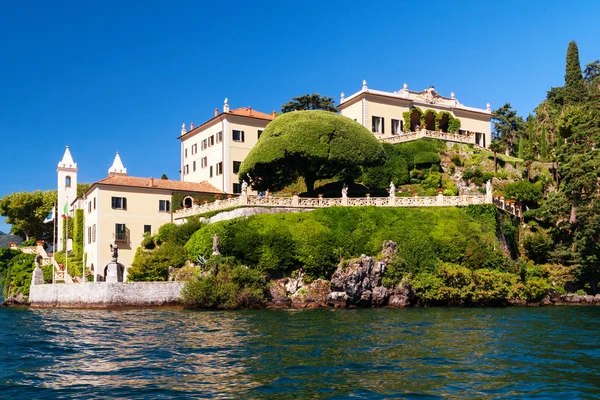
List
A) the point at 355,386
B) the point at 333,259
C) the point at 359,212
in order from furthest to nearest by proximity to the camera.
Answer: the point at 359,212, the point at 333,259, the point at 355,386

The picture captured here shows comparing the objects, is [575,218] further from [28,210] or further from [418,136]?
[28,210]

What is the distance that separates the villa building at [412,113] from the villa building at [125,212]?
21543 millimetres

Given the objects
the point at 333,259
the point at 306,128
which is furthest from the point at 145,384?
the point at 306,128

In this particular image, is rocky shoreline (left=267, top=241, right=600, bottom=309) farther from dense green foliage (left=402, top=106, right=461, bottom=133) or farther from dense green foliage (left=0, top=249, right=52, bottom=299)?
dense green foliage (left=0, top=249, right=52, bottom=299)

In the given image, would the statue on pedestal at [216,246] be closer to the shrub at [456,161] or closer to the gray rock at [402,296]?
the gray rock at [402,296]

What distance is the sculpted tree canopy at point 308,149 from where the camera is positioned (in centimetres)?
5906

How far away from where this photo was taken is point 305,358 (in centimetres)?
2181

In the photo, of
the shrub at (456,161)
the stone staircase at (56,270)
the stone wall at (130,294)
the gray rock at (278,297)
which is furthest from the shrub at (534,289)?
the stone staircase at (56,270)

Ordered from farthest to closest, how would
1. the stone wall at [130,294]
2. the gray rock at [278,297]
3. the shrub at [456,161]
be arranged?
the shrub at [456,161] < the gray rock at [278,297] < the stone wall at [130,294]

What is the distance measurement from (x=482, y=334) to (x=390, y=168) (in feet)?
136

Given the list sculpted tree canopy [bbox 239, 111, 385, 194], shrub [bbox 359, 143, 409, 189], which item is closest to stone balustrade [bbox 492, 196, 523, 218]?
sculpted tree canopy [bbox 239, 111, 385, 194]

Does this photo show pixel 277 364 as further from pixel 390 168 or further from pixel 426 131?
pixel 426 131

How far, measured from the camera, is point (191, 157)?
262ft

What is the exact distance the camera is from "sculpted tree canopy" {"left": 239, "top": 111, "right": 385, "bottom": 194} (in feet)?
194
